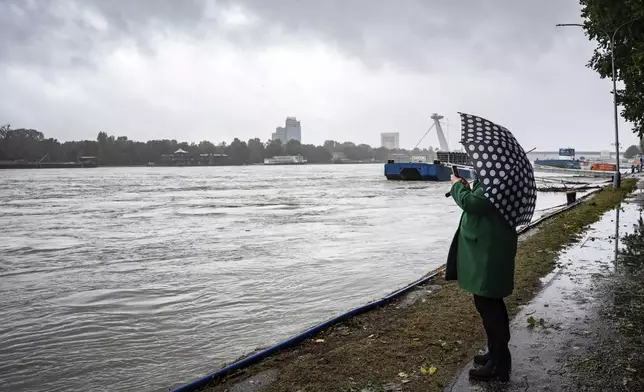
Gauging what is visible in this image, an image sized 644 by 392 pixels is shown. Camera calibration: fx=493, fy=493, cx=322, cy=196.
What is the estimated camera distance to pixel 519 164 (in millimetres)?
3887

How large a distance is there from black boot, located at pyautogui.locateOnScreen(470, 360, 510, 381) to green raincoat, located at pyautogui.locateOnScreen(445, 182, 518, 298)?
656 mm

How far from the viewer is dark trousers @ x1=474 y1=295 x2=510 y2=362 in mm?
4059

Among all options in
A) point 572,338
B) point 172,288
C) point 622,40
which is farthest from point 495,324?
point 622,40

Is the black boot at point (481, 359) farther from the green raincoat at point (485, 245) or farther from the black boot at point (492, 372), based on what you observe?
the green raincoat at point (485, 245)

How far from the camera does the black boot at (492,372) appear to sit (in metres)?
4.08

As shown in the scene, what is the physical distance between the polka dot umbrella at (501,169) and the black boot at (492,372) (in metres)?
1.20

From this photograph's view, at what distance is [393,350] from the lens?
196 inches

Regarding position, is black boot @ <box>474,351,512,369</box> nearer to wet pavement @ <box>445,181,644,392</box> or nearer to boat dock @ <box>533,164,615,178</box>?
wet pavement @ <box>445,181,644,392</box>

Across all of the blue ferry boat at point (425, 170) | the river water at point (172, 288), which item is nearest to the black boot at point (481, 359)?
the river water at point (172, 288)

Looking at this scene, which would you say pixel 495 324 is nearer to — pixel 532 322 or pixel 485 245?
pixel 485 245

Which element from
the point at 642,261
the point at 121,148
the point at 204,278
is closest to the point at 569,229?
the point at 642,261

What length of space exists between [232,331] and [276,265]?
443cm

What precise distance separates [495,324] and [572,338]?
1506mm

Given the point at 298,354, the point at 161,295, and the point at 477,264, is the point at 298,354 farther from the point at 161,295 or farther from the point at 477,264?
the point at 161,295
